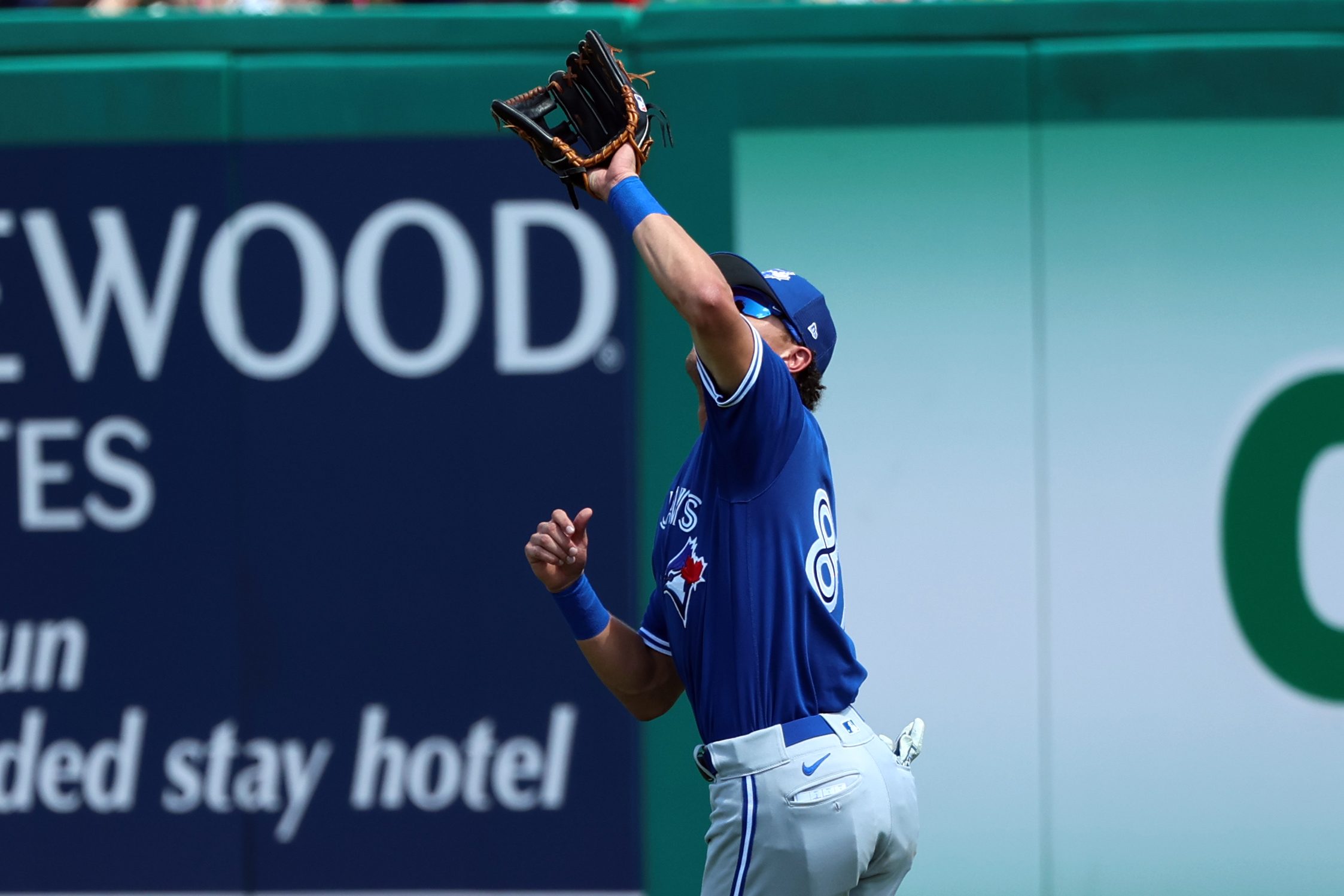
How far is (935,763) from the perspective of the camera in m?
3.74

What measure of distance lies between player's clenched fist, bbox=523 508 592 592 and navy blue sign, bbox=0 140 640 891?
129 cm

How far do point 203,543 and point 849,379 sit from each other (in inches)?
73.5

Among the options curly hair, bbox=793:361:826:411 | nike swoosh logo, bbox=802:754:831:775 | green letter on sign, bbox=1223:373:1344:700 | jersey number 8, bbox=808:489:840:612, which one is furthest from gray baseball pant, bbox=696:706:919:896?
→ green letter on sign, bbox=1223:373:1344:700

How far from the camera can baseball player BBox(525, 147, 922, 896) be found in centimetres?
210

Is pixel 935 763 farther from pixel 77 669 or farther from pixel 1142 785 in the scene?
pixel 77 669

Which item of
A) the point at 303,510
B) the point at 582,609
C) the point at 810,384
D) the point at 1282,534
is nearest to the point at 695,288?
the point at 810,384

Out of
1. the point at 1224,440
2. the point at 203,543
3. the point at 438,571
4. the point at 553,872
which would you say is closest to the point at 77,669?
the point at 203,543

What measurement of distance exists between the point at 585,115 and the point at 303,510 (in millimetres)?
1865

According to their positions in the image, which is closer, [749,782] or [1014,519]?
[749,782]

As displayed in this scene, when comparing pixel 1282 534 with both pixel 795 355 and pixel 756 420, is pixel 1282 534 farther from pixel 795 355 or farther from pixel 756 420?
pixel 756 420

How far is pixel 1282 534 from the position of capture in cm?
371

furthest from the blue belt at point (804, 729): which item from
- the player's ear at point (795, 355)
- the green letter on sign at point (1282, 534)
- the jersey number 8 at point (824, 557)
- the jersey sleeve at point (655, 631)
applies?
the green letter on sign at point (1282, 534)

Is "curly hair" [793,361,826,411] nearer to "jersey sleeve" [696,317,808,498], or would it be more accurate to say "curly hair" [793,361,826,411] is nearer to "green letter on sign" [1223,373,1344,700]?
"jersey sleeve" [696,317,808,498]

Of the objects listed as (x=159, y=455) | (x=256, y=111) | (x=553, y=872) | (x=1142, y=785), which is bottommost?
(x=553, y=872)
